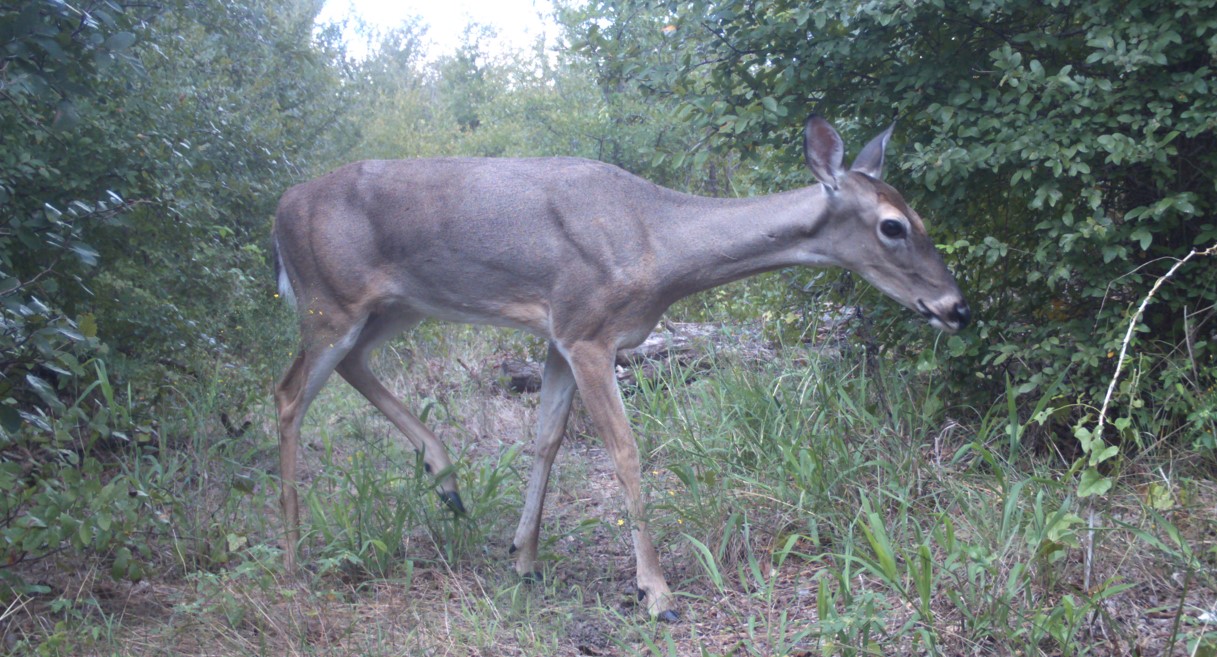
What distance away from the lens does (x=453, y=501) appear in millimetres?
5184

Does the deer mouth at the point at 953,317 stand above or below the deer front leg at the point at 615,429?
above

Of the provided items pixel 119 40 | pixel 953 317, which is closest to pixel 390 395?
pixel 119 40

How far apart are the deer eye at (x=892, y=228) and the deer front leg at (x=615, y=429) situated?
4.55 feet

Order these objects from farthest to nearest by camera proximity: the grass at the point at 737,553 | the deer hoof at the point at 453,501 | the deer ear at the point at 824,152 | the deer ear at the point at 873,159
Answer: the deer ear at the point at 873,159 → the deer hoof at the point at 453,501 → the deer ear at the point at 824,152 → the grass at the point at 737,553

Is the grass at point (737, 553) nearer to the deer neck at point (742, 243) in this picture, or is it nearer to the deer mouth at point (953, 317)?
the deer mouth at point (953, 317)

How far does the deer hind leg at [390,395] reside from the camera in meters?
5.67

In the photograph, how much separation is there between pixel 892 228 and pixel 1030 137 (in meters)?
0.74

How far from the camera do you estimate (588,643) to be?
4312 mm

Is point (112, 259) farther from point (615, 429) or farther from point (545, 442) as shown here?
point (615, 429)

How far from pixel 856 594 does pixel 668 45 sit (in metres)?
3.42

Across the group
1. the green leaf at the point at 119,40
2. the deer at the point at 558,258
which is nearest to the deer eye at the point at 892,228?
the deer at the point at 558,258

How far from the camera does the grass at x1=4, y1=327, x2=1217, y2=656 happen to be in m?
3.73

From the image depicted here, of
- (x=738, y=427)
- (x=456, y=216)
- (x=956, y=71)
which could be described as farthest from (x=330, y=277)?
(x=956, y=71)

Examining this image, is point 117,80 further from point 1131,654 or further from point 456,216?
point 1131,654
